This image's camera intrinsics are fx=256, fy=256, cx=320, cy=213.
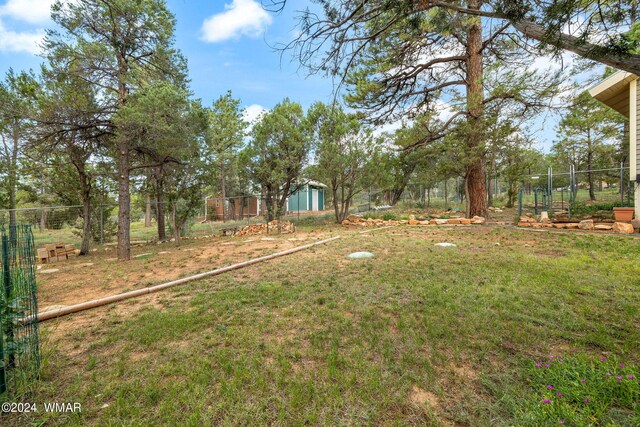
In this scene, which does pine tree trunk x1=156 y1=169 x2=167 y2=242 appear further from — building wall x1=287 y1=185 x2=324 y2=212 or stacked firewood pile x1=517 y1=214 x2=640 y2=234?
stacked firewood pile x1=517 y1=214 x2=640 y2=234

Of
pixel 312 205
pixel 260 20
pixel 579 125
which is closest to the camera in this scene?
Result: pixel 260 20

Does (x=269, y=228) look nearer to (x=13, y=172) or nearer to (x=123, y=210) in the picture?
(x=123, y=210)

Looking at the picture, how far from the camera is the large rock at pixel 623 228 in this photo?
6.31 metres

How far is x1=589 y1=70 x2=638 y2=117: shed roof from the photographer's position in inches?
268

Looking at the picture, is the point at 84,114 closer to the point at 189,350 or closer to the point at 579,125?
the point at 189,350

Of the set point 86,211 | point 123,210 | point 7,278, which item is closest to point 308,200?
point 86,211

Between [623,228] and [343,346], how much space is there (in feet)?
27.9

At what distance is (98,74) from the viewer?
6250 mm

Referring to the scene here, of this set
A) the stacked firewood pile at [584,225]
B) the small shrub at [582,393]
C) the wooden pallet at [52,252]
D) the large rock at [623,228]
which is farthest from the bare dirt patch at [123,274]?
the large rock at [623,228]

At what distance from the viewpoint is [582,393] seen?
1512mm

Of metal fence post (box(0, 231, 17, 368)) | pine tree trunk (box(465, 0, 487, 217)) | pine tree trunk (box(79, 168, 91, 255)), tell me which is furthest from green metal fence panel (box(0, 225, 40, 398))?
pine tree trunk (box(465, 0, 487, 217))

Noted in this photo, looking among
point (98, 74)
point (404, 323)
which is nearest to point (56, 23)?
point (98, 74)

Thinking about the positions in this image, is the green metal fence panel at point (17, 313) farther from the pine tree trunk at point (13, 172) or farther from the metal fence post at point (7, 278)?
the pine tree trunk at point (13, 172)

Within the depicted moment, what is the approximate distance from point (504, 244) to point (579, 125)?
15120 mm
